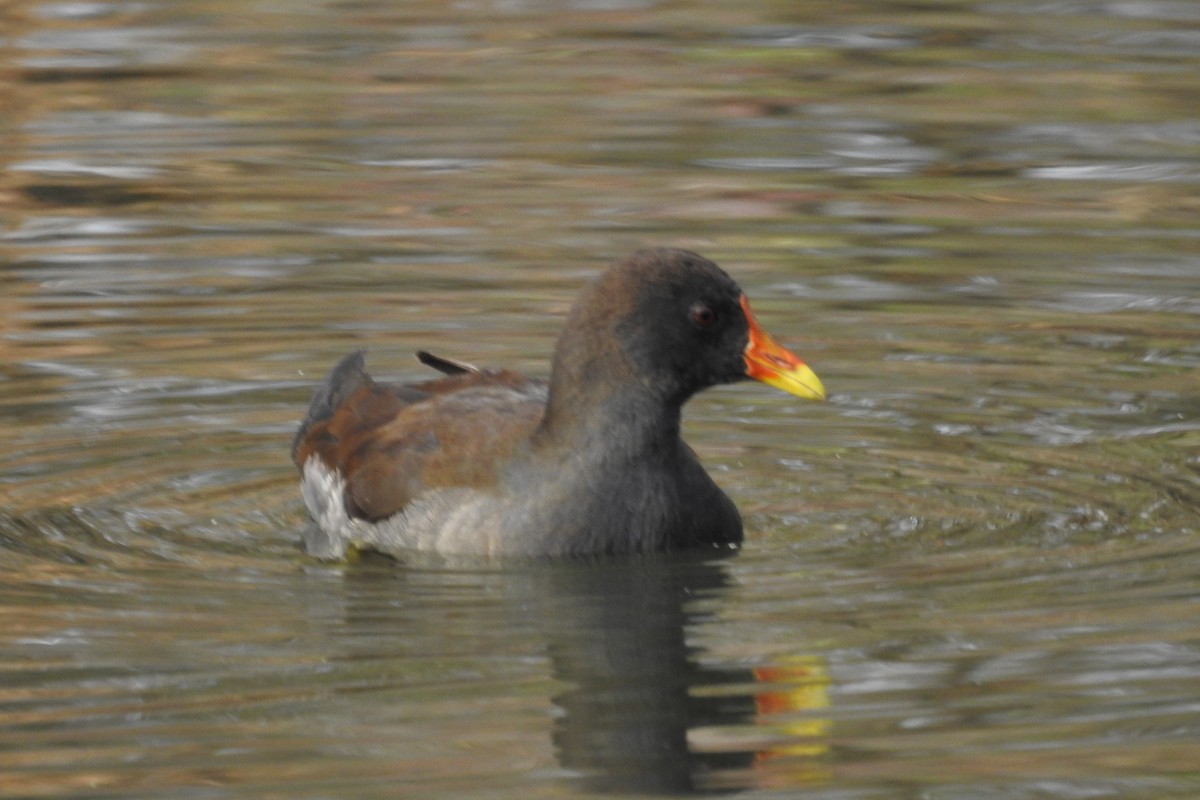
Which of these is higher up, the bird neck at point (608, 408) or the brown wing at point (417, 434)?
the bird neck at point (608, 408)

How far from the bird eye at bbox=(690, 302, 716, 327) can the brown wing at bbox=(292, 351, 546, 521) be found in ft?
2.30

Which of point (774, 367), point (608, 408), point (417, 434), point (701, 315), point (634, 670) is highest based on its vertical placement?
point (701, 315)

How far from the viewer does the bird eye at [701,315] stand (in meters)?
8.27

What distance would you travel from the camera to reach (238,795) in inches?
239

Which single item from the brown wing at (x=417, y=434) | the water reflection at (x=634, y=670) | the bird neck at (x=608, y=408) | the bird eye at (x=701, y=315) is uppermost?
the bird eye at (x=701, y=315)

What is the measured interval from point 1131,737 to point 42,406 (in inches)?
209

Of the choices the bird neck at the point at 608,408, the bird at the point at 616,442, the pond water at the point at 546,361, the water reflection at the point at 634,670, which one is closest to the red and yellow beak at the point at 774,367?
the bird at the point at 616,442

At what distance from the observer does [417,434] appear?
878 centimetres

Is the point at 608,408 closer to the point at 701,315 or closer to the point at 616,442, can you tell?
the point at 616,442

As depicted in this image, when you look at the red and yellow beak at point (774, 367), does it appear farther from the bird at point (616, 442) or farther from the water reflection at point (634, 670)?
the water reflection at point (634, 670)

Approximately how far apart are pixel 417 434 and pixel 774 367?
132 cm

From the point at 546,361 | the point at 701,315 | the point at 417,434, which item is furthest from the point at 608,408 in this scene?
the point at 546,361

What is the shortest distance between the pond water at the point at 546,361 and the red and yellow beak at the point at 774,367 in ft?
1.74

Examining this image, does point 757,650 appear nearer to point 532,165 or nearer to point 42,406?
point 42,406
